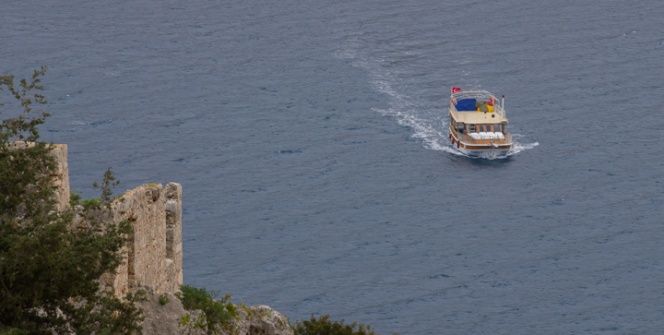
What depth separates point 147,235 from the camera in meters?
30.9

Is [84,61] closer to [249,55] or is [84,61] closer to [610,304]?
[249,55]

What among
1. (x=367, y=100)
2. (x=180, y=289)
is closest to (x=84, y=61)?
(x=367, y=100)

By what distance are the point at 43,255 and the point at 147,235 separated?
6027 mm

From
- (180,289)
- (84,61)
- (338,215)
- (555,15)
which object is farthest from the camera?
(555,15)

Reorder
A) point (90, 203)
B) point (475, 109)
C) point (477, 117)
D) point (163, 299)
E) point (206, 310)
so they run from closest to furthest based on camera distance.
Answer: point (90, 203) < point (163, 299) < point (206, 310) < point (475, 109) < point (477, 117)

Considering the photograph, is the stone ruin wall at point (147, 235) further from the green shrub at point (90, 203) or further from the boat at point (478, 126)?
the boat at point (478, 126)

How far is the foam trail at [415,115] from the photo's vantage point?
146 m

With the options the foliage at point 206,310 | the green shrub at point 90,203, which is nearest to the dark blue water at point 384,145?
the foliage at point 206,310

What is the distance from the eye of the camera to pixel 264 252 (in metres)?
117

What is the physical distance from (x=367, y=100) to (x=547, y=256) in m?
34.2

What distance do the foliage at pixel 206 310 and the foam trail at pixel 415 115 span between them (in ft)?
A: 367

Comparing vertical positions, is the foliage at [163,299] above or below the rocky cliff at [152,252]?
below

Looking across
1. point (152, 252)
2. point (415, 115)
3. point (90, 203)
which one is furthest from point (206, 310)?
point (415, 115)

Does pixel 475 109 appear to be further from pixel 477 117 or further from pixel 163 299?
pixel 163 299
